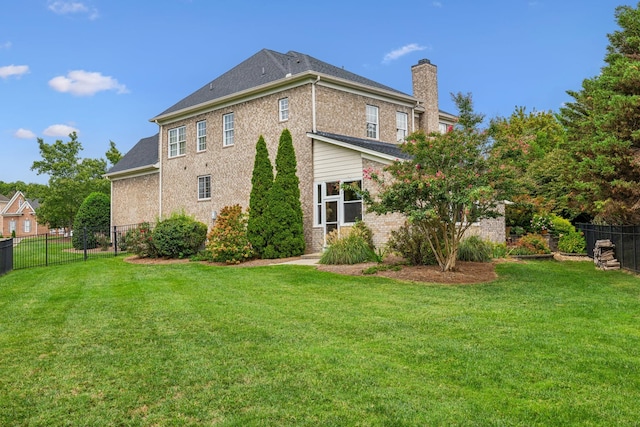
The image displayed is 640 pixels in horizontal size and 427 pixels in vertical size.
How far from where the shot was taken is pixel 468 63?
16766 millimetres

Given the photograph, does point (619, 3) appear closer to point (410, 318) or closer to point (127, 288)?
point (410, 318)

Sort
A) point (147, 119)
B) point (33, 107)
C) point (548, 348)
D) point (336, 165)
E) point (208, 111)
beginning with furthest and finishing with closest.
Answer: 1. point (147, 119)
2. point (208, 111)
3. point (33, 107)
4. point (336, 165)
5. point (548, 348)

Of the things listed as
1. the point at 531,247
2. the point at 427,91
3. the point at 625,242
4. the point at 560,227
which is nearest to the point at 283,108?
the point at 427,91

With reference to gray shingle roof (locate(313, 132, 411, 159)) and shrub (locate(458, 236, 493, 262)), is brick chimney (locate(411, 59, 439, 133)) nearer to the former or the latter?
gray shingle roof (locate(313, 132, 411, 159))

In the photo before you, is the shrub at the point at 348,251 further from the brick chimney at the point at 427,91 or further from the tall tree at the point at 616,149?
the brick chimney at the point at 427,91

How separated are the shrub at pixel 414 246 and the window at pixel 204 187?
11.9 m

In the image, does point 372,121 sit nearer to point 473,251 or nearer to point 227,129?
point 227,129

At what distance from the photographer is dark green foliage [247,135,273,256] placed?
55.9 ft

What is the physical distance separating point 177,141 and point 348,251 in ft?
45.5

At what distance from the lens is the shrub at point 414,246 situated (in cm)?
1273

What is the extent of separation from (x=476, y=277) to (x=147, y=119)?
19848 mm

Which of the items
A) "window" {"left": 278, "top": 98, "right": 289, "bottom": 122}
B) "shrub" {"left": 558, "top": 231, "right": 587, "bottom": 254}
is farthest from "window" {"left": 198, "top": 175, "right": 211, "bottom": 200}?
"shrub" {"left": 558, "top": 231, "right": 587, "bottom": 254}

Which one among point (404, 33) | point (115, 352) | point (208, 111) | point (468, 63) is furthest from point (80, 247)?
point (115, 352)

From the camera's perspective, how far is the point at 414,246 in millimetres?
12867
